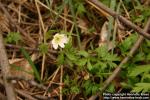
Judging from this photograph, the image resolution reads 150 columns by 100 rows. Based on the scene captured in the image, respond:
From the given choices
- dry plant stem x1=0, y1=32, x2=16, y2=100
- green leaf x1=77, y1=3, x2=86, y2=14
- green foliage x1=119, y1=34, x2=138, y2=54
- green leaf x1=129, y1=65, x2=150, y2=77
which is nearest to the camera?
dry plant stem x1=0, y1=32, x2=16, y2=100

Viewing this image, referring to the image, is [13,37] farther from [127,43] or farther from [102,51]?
[127,43]

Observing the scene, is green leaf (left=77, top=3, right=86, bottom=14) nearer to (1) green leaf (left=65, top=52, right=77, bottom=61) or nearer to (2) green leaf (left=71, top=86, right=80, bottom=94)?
(1) green leaf (left=65, top=52, right=77, bottom=61)

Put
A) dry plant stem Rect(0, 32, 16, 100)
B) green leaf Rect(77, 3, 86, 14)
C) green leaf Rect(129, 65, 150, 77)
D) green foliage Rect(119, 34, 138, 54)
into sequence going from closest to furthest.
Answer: dry plant stem Rect(0, 32, 16, 100), green leaf Rect(129, 65, 150, 77), green foliage Rect(119, 34, 138, 54), green leaf Rect(77, 3, 86, 14)

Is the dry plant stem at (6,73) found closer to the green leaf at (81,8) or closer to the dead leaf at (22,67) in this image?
the dead leaf at (22,67)

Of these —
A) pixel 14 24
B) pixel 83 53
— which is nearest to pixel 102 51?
pixel 83 53

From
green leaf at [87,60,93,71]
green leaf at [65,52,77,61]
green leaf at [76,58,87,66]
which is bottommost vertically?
green leaf at [87,60,93,71]

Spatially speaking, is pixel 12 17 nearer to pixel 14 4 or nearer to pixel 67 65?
pixel 14 4

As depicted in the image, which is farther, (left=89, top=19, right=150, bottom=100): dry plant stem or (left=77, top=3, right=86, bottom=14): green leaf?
(left=77, top=3, right=86, bottom=14): green leaf

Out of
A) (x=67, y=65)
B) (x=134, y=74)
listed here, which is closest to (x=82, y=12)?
(x=67, y=65)

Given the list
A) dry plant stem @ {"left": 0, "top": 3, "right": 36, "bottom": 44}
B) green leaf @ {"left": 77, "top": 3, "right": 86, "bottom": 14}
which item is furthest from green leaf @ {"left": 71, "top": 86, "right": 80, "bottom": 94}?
green leaf @ {"left": 77, "top": 3, "right": 86, "bottom": 14}

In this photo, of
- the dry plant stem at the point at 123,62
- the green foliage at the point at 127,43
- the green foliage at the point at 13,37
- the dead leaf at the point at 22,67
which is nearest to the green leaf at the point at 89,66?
the dry plant stem at the point at 123,62
